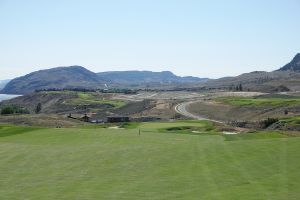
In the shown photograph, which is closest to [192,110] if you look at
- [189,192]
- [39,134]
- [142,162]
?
[39,134]

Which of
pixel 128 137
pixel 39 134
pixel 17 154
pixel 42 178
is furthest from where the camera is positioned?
pixel 39 134

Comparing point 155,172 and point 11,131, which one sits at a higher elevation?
point 155,172

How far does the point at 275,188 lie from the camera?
19266 mm

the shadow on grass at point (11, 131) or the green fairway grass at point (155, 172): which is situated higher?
the green fairway grass at point (155, 172)

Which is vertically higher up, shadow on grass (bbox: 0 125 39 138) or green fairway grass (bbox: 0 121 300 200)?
green fairway grass (bbox: 0 121 300 200)

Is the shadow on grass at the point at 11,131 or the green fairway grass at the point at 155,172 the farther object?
the shadow on grass at the point at 11,131

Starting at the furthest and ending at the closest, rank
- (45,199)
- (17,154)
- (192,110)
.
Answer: (192,110)
(17,154)
(45,199)

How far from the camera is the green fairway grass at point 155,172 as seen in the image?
19062 millimetres

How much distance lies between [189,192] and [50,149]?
57.8ft

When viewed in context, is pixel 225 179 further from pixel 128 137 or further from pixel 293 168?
pixel 128 137

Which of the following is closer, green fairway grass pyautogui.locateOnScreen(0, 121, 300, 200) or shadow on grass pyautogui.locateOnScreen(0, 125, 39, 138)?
green fairway grass pyautogui.locateOnScreen(0, 121, 300, 200)

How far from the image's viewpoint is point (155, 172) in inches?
939

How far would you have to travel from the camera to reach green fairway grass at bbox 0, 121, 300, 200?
19.1 metres

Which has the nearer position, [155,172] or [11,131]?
[155,172]
